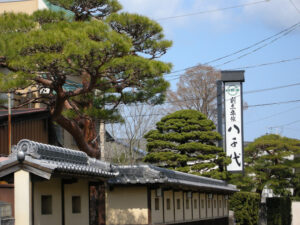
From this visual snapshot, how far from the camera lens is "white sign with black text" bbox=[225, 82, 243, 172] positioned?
35.2m

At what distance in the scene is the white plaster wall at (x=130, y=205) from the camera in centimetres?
1998

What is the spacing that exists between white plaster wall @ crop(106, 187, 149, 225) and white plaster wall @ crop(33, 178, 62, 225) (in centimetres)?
512

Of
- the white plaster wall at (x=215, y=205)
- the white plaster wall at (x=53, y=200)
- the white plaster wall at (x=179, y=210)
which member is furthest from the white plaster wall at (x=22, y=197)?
the white plaster wall at (x=215, y=205)

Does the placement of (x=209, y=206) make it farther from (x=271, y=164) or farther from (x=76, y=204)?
(x=76, y=204)

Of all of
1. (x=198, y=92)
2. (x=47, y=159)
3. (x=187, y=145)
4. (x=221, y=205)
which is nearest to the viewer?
(x=47, y=159)

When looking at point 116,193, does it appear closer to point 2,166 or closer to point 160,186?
point 160,186

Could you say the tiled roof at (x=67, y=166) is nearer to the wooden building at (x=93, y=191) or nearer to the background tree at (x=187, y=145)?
the wooden building at (x=93, y=191)

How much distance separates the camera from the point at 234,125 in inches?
1387

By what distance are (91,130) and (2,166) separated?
7368 millimetres

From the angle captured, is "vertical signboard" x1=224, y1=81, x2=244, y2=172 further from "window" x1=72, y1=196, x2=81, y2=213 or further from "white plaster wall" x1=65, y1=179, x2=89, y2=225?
"window" x1=72, y1=196, x2=81, y2=213

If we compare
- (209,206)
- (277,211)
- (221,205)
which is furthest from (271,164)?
(209,206)

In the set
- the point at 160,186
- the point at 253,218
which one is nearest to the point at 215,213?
the point at 253,218

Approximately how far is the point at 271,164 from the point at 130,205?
22794 mm

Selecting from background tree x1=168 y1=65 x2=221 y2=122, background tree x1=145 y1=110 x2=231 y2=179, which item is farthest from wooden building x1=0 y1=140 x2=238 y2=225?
background tree x1=168 y1=65 x2=221 y2=122
